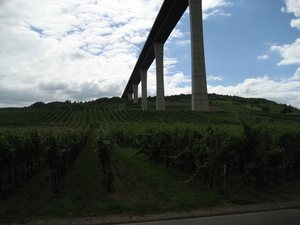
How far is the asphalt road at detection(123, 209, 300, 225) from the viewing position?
595 cm

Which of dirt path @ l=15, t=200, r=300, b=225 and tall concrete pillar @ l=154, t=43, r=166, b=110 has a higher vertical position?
tall concrete pillar @ l=154, t=43, r=166, b=110

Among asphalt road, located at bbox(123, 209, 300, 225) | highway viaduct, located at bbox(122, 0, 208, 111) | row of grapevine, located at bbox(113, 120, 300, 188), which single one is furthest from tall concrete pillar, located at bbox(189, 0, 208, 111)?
asphalt road, located at bbox(123, 209, 300, 225)

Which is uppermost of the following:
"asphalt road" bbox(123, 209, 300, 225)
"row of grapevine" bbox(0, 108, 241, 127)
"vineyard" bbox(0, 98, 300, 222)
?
"row of grapevine" bbox(0, 108, 241, 127)

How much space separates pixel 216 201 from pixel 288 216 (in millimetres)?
2002

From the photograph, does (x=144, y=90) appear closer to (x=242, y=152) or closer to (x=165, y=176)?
(x=165, y=176)

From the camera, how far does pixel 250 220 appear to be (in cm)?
612

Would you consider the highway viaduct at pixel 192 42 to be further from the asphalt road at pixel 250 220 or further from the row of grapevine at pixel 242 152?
the asphalt road at pixel 250 220

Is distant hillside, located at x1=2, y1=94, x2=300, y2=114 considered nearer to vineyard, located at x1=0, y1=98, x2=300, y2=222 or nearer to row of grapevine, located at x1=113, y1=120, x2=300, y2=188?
row of grapevine, located at x1=113, y1=120, x2=300, y2=188

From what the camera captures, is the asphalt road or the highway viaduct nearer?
the asphalt road

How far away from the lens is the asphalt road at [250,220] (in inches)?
234

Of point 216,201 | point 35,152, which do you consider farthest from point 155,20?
point 216,201

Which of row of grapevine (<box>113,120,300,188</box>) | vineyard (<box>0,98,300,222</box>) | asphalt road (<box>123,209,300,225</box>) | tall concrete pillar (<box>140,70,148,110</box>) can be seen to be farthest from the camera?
tall concrete pillar (<box>140,70,148,110</box>)

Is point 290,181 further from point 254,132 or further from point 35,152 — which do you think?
point 35,152

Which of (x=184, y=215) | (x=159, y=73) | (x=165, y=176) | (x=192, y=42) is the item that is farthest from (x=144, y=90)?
(x=184, y=215)
